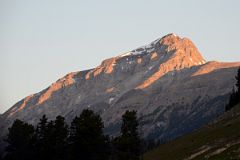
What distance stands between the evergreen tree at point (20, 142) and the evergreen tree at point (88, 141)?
10097mm

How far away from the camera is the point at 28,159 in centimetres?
8212

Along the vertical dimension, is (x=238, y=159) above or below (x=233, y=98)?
below

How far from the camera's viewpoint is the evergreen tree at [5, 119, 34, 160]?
83.2 meters

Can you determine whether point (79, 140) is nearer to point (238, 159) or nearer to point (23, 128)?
point (23, 128)

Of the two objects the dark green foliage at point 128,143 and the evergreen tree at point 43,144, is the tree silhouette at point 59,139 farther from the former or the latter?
the dark green foliage at point 128,143

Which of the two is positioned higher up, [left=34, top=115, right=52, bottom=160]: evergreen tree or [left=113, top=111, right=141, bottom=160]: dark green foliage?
[left=34, top=115, right=52, bottom=160]: evergreen tree

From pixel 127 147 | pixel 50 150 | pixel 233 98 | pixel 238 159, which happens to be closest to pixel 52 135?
pixel 50 150

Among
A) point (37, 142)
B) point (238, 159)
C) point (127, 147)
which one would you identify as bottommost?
point (238, 159)

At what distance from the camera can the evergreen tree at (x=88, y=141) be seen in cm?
7519

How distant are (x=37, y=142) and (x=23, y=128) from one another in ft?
19.3

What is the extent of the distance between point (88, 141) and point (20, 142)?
15.3m

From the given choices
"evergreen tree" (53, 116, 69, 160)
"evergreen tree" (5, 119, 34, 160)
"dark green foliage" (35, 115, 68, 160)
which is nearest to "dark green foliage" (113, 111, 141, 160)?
"evergreen tree" (53, 116, 69, 160)

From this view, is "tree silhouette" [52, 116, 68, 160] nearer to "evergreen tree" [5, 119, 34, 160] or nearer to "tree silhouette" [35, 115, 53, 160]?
"tree silhouette" [35, 115, 53, 160]

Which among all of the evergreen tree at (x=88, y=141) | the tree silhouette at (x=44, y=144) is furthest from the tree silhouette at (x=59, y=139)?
the evergreen tree at (x=88, y=141)
